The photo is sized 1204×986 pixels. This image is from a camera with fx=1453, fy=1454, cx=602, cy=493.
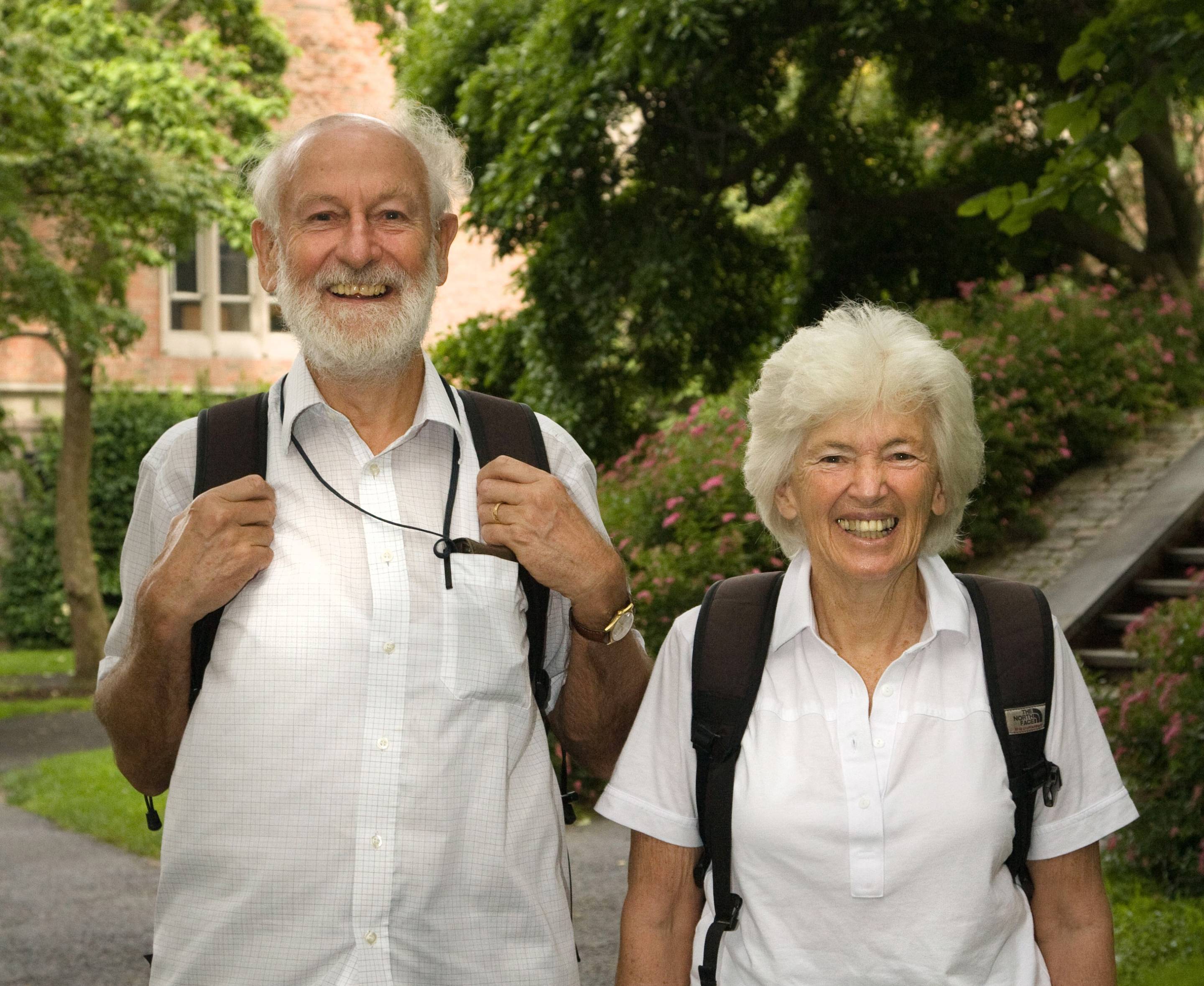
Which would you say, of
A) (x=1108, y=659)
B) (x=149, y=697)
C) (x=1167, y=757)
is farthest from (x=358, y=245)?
(x=1108, y=659)

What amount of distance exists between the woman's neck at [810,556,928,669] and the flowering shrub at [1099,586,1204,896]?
3.69 m

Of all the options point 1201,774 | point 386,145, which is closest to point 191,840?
point 386,145

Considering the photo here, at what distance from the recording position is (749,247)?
15617 millimetres

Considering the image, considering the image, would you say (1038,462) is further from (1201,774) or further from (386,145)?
(386,145)

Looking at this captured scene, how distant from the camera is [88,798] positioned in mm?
10000

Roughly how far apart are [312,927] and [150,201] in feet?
45.5

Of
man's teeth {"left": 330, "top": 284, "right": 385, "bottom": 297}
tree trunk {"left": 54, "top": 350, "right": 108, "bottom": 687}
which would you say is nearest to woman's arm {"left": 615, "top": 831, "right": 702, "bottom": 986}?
man's teeth {"left": 330, "top": 284, "right": 385, "bottom": 297}

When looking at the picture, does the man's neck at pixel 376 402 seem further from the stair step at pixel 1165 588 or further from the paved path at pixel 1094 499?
the stair step at pixel 1165 588

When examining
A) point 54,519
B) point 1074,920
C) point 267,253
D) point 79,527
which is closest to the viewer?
point 1074,920

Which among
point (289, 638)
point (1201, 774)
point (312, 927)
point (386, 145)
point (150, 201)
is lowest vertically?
point (1201, 774)

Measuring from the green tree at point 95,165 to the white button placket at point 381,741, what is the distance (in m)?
12.1

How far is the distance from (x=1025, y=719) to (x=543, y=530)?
0.86m

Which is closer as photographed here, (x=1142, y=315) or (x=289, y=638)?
(x=289, y=638)

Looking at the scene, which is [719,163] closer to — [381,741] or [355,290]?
[355,290]
